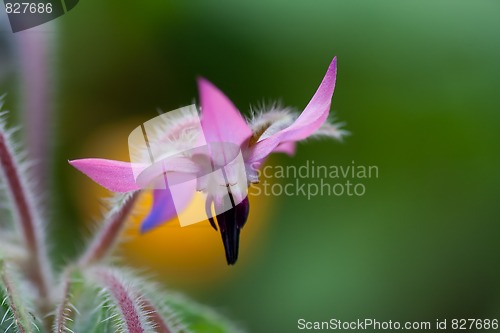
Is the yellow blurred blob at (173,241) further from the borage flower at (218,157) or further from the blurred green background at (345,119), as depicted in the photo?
the borage flower at (218,157)

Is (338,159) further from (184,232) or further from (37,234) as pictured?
(37,234)

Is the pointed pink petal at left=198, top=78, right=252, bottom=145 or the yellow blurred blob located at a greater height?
the pointed pink petal at left=198, top=78, right=252, bottom=145

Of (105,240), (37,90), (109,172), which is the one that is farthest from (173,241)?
(109,172)

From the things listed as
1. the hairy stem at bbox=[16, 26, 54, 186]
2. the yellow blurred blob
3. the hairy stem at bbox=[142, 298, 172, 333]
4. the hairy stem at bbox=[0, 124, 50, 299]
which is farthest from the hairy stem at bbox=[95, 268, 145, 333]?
the yellow blurred blob

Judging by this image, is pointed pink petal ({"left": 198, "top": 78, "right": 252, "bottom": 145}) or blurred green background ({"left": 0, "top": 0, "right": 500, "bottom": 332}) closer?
pointed pink petal ({"left": 198, "top": 78, "right": 252, "bottom": 145})

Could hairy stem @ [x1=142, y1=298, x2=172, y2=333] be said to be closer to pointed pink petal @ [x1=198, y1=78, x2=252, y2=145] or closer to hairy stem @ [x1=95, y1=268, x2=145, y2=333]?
hairy stem @ [x1=95, y1=268, x2=145, y2=333]

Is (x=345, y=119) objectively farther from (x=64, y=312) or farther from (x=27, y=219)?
(x=64, y=312)

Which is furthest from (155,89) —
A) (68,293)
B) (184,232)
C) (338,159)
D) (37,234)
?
(68,293)
